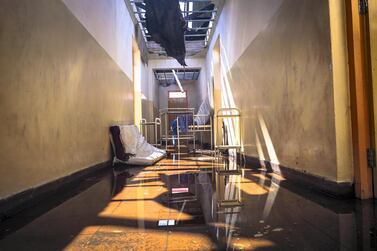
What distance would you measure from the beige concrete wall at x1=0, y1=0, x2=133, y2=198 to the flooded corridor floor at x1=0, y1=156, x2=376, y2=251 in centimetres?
33

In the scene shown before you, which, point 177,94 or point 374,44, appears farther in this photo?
point 177,94

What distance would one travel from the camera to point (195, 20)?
640 centimetres

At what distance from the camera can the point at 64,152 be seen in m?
2.57

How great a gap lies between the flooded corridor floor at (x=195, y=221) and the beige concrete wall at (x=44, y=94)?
1.09 feet

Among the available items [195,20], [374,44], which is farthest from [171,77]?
[374,44]

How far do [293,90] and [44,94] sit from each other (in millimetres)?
1988

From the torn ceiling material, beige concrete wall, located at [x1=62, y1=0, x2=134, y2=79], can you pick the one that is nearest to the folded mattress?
beige concrete wall, located at [x1=62, y1=0, x2=134, y2=79]

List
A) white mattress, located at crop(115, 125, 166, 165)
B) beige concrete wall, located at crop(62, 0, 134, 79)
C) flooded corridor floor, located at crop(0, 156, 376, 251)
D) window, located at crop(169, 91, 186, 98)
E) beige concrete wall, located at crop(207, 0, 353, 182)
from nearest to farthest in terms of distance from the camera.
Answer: flooded corridor floor, located at crop(0, 156, 376, 251) → beige concrete wall, located at crop(207, 0, 353, 182) → beige concrete wall, located at crop(62, 0, 134, 79) → white mattress, located at crop(115, 125, 166, 165) → window, located at crop(169, 91, 186, 98)

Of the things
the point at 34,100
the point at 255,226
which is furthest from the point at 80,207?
the point at 255,226

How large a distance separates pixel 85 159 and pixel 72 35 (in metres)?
1.28

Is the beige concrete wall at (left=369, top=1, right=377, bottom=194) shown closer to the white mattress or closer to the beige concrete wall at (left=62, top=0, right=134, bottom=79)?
the beige concrete wall at (left=62, top=0, right=134, bottom=79)

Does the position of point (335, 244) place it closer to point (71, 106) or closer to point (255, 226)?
point (255, 226)

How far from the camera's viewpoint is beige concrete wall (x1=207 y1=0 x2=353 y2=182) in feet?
6.50

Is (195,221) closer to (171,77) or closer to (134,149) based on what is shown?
(134,149)
